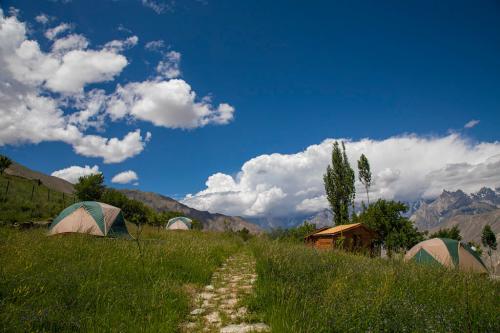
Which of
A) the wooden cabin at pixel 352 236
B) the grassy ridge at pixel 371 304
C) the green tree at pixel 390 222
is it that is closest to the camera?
the grassy ridge at pixel 371 304

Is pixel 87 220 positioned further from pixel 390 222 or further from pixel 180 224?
pixel 390 222

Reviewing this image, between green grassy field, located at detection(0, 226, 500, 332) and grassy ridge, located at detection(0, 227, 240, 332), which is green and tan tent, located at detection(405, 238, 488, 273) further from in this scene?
grassy ridge, located at detection(0, 227, 240, 332)

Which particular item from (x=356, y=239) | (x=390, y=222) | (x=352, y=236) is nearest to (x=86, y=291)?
(x=352, y=236)

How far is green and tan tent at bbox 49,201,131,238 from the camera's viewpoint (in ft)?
46.6

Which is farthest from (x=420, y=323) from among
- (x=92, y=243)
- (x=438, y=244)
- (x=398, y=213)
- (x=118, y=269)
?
(x=398, y=213)

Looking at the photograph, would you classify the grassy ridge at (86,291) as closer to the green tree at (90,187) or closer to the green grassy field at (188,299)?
the green grassy field at (188,299)

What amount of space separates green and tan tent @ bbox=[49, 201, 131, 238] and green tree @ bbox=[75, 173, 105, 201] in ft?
112

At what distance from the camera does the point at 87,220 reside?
14.7m

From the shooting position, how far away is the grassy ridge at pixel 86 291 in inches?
131

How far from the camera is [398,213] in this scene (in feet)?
127

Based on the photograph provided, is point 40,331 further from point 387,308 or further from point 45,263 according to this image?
point 387,308

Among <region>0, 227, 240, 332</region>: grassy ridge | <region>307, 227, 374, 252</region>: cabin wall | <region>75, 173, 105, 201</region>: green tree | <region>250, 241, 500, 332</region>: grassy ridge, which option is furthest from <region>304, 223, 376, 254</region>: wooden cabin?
<region>75, 173, 105, 201</region>: green tree

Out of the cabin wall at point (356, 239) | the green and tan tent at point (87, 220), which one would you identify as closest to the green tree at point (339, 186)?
the cabin wall at point (356, 239)

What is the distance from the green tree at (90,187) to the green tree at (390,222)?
42376 mm
